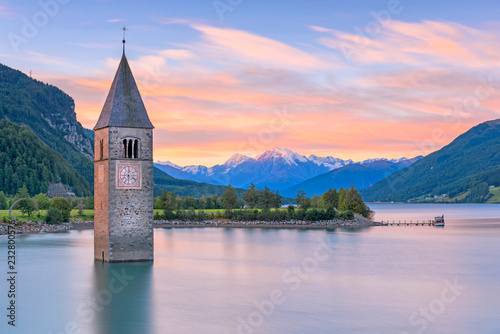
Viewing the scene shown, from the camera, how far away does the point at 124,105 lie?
46.7m

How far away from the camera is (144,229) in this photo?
4659 centimetres

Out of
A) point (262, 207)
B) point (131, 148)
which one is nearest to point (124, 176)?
point (131, 148)

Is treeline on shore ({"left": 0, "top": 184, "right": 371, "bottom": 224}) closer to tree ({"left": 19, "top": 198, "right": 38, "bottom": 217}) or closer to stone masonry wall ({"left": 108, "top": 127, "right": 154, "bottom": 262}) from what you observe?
tree ({"left": 19, "top": 198, "right": 38, "bottom": 217})

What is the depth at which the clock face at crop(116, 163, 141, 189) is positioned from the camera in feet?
150

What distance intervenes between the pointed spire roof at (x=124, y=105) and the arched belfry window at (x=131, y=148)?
1.17m

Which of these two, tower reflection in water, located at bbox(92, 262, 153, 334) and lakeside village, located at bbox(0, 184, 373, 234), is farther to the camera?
lakeside village, located at bbox(0, 184, 373, 234)

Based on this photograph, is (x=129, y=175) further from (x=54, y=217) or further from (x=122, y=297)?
(x=54, y=217)

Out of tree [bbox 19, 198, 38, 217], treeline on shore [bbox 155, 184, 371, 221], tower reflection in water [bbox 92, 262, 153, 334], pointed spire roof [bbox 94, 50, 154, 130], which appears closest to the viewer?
tower reflection in water [bbox 92, 262, 153, 334]

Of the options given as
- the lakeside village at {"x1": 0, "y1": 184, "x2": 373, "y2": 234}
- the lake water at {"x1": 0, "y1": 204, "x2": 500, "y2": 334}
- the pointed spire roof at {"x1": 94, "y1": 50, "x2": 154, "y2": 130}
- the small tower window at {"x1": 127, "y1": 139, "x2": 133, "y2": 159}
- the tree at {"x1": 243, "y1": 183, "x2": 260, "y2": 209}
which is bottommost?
the lake water at {"x1": 0, "y1": 204, "x2": 500, "y2": 334}

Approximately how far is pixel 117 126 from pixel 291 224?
8327 cm

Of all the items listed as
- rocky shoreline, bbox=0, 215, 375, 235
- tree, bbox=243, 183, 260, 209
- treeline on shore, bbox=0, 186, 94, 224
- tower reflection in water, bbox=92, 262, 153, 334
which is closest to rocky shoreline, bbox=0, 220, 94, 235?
rocky shoreline, bbox=0, 215, 375, 235

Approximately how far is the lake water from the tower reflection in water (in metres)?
0.07

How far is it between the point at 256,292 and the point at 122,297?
29.3ft

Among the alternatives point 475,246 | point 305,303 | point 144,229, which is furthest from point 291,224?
point 305,303
